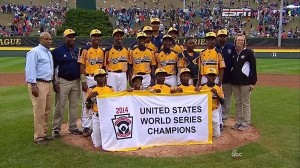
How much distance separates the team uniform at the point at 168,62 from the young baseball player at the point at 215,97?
0.91 metres

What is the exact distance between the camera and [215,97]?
8.52 m

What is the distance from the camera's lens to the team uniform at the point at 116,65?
899 cm

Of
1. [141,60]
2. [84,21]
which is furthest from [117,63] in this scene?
[84,21]

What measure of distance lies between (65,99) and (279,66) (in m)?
17.5

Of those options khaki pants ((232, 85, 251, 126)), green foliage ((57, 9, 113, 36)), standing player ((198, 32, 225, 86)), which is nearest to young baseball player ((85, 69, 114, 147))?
standing player ((198, 32, 225, 86))

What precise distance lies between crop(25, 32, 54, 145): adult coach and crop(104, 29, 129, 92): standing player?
4.72 feet

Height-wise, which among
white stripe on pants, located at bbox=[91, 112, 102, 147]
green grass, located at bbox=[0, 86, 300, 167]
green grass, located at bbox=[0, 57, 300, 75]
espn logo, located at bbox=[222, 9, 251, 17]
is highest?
espn logo, located at bbox=[222, 9, 251, 17]

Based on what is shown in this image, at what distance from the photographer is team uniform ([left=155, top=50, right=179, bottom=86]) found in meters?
9.12

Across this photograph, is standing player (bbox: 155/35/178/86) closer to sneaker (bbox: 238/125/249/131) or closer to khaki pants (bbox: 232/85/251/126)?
khaki pants (bbox: 232/85/251/126)

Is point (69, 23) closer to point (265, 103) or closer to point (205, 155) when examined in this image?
point (265, 103)

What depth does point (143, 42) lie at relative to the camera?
9.09m

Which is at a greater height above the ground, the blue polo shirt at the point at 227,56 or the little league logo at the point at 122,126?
the blue polo shirt at the point at 227,56

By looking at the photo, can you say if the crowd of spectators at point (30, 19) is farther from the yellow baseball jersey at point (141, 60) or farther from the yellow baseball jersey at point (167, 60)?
the yellow baseball jersey at point (167, 60)

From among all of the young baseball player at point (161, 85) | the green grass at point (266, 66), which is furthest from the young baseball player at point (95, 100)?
the green grass at point (266, 66)
